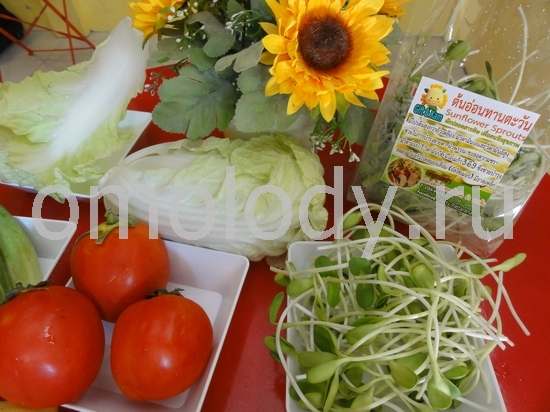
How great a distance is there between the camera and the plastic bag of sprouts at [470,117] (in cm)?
52

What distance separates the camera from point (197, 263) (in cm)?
58

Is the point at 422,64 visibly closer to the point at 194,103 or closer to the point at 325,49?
the point at 325,49

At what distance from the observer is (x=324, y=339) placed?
466mm

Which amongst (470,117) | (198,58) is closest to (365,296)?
(470,117)

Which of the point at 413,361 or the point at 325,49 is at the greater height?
the point at 325,49

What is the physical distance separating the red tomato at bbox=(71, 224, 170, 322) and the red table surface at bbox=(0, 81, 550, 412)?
84mm

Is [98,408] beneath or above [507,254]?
beneath

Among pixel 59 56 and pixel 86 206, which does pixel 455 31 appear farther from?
pixel 59 56

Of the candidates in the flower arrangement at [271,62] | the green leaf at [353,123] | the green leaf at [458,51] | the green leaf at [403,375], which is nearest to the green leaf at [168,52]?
the flower arrangement at [271,62]

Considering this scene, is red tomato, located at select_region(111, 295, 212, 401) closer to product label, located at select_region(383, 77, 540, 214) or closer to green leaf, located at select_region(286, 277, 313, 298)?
green leaf, located at select_region(286, 277, 313, 298)

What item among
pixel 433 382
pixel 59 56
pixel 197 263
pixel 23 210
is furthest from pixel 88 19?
pixel 433 382

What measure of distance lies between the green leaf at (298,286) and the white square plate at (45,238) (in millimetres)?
296

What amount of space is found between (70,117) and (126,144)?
0.09m

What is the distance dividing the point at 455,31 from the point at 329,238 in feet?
1.04
